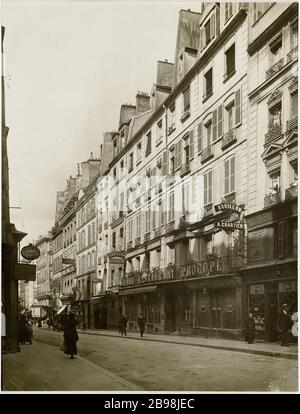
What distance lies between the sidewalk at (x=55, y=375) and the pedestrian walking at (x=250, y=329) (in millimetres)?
3281

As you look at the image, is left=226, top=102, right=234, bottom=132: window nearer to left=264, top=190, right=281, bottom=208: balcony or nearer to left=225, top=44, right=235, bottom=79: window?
left=225, top=44, right=235, bottom=79: window

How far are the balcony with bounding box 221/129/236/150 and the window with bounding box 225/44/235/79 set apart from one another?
174 cm

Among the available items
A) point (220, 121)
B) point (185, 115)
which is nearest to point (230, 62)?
point (185, 115)

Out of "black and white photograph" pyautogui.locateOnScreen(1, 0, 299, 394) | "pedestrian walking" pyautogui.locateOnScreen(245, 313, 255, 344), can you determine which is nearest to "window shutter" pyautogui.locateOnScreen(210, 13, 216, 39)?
"black and white photograph" pyautogui.locateOnScreen(1, 0, 299, 394)

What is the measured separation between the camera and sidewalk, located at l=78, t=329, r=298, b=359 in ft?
30.9

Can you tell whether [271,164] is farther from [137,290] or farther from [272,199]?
[137,290]

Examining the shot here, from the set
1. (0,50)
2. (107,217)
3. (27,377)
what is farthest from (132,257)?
(0,50)

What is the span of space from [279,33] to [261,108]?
5.36 ft

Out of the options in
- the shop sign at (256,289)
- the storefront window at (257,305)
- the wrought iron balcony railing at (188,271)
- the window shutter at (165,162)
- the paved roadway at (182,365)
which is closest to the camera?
the paved roadway at (182,365)

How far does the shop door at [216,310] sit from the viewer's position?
39.5ft

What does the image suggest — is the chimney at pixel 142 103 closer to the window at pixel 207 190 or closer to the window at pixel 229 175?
the window at pixel 207 190

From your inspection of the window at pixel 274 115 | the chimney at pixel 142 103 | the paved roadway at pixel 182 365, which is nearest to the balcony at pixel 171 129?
the chimney at pixel 142 103

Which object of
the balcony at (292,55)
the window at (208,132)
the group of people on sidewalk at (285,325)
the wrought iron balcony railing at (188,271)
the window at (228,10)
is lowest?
the group of people on sidewalk at (285,325)

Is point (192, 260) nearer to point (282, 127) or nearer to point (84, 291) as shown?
point (84, 291)
